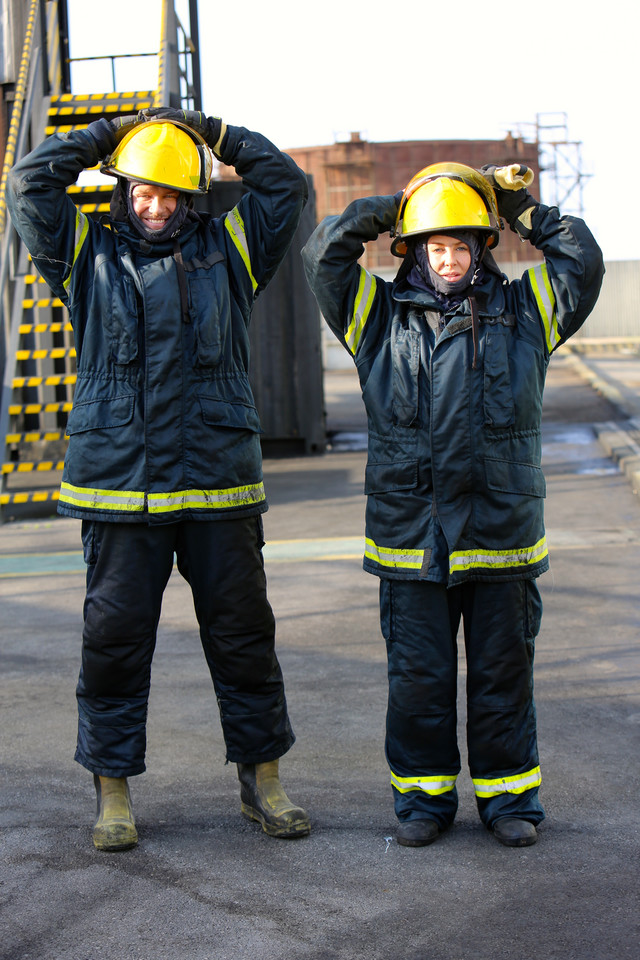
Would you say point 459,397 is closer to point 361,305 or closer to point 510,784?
point 361,305

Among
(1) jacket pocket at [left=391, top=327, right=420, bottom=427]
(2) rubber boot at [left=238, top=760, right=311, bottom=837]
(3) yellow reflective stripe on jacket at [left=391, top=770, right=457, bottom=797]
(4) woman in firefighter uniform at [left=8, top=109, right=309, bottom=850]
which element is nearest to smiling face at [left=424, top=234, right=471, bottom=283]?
(1) jacket pocket at [left=391, top=327, right=420, bottom=427]

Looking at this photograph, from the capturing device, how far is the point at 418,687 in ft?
11.6

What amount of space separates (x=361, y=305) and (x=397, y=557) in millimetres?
823

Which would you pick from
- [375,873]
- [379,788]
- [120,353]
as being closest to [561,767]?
[379,788]

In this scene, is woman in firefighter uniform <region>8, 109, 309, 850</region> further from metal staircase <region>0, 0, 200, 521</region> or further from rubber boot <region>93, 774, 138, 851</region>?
metal staircase <region>0, 0, 200, 521</region>

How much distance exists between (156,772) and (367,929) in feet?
4.77

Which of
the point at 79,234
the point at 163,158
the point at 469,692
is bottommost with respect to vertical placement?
the point at 469,692

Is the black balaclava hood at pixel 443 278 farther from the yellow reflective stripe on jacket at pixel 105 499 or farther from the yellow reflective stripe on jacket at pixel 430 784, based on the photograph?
the yellow reflective stripe on jacket at pixel 430 784

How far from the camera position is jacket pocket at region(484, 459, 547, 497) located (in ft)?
11.2

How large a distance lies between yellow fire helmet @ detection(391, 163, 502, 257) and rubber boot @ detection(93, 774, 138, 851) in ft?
6.61

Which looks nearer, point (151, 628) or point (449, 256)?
point (449, 256)

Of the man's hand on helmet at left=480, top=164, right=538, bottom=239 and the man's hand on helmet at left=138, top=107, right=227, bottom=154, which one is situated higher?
the man's hand on helmet at left=138, top=107, right=227, bottom=154

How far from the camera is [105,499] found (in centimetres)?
350

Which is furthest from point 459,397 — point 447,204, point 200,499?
point 200,499
